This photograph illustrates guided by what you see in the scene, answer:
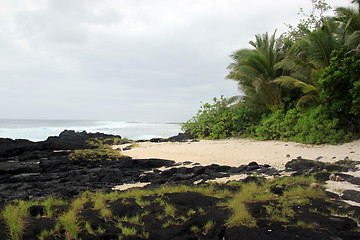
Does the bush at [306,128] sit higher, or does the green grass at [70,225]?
the bush at [306,128]

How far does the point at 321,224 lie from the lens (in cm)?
265

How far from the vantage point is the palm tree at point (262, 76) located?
14.1 meters

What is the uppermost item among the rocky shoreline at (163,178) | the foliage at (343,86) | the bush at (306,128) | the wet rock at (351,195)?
the foliage at (343,86)

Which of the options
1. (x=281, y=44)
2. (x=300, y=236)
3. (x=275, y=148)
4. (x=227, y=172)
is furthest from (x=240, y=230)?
(x=281, y=44)

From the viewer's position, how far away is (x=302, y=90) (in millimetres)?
12539

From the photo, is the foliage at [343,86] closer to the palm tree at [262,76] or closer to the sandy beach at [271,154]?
the sandy beach at [271,154]

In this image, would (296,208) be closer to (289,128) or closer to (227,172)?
(227,172)

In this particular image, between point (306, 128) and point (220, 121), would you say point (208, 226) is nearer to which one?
point (306, 128)

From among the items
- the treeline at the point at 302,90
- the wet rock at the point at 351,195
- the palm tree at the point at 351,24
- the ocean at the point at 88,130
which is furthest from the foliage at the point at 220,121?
the wet rock at the point at 351,195

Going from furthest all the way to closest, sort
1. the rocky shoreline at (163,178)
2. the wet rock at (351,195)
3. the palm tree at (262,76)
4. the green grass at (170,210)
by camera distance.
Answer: the palm tree at (262,76)
the wet rock at (351,195)
the green grass at (170,210)
the rocky shoreline at (163,178)

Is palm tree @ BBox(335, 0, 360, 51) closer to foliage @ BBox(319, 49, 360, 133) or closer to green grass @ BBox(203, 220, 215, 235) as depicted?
foliage @ BBox(319, 49, 360, 133)

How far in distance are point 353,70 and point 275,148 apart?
4.13 metres

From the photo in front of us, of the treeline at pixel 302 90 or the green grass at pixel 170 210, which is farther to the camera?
the treeline at pixel 302 90

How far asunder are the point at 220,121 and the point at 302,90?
5.12 metres
